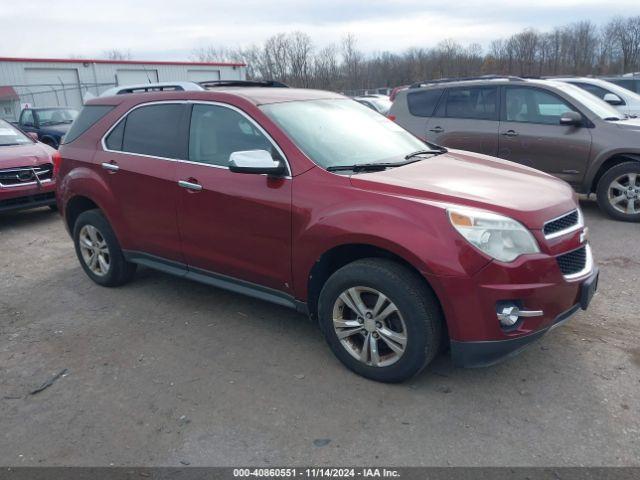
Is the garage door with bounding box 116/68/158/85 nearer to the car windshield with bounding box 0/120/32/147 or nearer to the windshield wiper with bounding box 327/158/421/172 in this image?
the car windshield with bounding box 0/120/32/147

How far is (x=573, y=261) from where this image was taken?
10.6 ft

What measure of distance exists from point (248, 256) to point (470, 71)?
49.0 m

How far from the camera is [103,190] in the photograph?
4.83 metres

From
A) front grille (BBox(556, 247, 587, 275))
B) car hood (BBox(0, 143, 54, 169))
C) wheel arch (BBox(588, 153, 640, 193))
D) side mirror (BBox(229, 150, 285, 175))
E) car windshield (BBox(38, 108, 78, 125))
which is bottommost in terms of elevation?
wheel arch (BBox(588, 153, 640, 193))

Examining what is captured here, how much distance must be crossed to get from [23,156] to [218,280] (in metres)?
5.58

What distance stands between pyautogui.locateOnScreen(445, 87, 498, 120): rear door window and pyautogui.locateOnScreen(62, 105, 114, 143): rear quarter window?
510 centimetres

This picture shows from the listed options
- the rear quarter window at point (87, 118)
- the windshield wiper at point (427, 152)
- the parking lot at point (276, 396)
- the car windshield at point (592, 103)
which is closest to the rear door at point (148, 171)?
the rear quarter window at point (87, 118)

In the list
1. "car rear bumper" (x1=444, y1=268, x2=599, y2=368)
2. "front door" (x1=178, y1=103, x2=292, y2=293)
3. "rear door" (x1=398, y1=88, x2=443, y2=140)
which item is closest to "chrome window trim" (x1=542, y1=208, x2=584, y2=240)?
"car rear bumper" (x1=444, y1=268, x2=599, y2=368)

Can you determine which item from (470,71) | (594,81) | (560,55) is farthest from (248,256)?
(560,55)

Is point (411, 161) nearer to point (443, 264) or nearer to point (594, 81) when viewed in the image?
point (443, 264)

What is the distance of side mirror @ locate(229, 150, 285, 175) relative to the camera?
11.6ft

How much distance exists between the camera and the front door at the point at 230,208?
3.67 metres

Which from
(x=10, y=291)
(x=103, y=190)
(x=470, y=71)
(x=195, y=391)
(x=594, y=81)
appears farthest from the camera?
(x=470, y=71)

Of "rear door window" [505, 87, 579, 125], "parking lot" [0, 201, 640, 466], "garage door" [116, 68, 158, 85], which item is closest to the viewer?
"parking lot" [0, 201, 640, 466]
